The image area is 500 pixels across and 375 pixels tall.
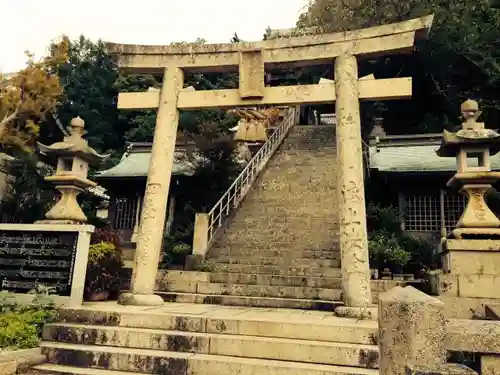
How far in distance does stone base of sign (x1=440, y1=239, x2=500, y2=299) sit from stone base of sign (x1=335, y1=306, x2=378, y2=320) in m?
1.60

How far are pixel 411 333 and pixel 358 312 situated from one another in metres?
3.97

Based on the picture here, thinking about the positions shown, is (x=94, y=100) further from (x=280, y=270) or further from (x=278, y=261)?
(x=280, y=270)

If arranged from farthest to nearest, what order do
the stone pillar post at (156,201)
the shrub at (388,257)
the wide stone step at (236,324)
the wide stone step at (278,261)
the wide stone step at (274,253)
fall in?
the shrub at (388,257) → the wide stone step at (274,253) → the wide stone step at (278,261) → the stone pillar post at (156,201) → the wide stone step at (236,324)

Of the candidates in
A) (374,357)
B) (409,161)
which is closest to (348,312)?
(374,357)

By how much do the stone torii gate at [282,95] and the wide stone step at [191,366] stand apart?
81.7 inches

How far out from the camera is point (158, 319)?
577cm

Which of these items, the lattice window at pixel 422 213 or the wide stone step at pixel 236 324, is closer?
the wide stone step at pixel 236 324

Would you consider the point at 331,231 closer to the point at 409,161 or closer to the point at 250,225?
the point at 250,225

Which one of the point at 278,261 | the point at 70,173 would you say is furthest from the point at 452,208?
the point at 70,173

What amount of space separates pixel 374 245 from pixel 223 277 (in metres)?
4.39

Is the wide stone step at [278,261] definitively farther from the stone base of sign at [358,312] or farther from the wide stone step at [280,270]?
the stone base of sign at [358,312]

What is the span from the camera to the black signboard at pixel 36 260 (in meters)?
6.90

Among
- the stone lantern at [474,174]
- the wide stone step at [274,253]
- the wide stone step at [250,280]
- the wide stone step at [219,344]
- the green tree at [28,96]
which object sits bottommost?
the wide stone step at [219,344]

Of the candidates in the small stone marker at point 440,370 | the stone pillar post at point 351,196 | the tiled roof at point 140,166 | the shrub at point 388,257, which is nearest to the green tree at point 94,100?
the tiled roof at point 140,166
